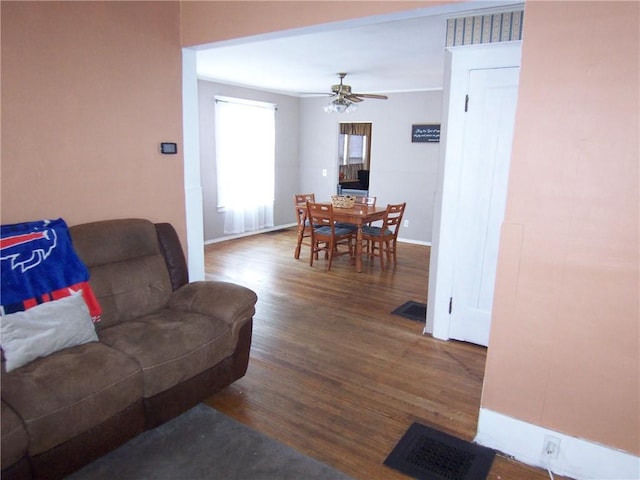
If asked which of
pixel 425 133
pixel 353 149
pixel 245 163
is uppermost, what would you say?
pixel 425 133

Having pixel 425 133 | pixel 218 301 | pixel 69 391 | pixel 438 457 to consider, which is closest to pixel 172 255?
pixel 218 301

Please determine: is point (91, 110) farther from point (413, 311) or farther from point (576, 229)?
point (413, 311)

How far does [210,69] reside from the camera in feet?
17.9

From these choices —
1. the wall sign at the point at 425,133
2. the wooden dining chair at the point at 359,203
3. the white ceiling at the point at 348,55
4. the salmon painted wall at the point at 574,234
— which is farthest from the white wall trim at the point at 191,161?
the wall sign at the point at 425,133

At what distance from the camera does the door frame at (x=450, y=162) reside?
289 cm

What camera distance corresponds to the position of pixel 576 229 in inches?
72.9

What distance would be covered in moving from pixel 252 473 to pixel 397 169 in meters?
5.78

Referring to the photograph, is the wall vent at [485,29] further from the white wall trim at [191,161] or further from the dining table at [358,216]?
the dining table at [358,216]

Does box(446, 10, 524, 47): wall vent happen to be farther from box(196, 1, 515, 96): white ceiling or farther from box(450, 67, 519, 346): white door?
box(450, 67, 519, 346): white door

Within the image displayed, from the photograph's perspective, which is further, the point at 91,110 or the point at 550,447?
the point at 91,110

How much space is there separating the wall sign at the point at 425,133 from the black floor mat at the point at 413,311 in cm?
335

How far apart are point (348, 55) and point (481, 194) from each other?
218 cm

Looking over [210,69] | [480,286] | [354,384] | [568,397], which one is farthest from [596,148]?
[210,69]

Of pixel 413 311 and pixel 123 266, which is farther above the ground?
pixel 123 266
